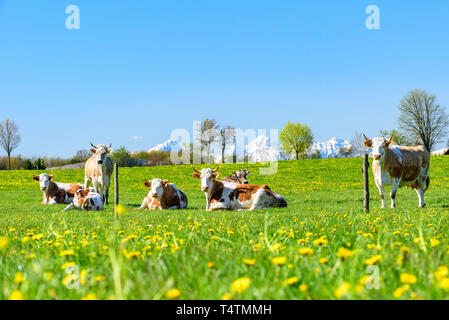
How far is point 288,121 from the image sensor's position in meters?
89.4

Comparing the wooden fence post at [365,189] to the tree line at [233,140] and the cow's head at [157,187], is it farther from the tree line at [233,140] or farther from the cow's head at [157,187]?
the tree line at [233,140]

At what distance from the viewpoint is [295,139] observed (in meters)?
86.0

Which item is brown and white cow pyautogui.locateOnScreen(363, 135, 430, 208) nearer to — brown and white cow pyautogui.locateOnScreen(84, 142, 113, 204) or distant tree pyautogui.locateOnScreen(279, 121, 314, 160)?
brown and white cow pyautogui.locateOnScreen(84, 142, 113, 204)

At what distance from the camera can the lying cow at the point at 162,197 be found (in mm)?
17594

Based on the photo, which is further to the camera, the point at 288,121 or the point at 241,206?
the point at 288,121

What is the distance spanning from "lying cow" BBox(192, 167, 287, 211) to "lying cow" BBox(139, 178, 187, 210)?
66.9 inches

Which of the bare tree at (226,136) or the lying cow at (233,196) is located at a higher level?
the bare tree at (226,136)

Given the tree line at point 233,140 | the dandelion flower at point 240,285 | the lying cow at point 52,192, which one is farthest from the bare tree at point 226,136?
the dandelion flower at point 240,285

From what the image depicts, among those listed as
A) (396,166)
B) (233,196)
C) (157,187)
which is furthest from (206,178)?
(396,166)

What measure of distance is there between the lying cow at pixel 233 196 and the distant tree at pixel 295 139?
2756 inches

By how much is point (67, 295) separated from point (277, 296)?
1.57 m

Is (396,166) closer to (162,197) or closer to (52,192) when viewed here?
(162,197)
